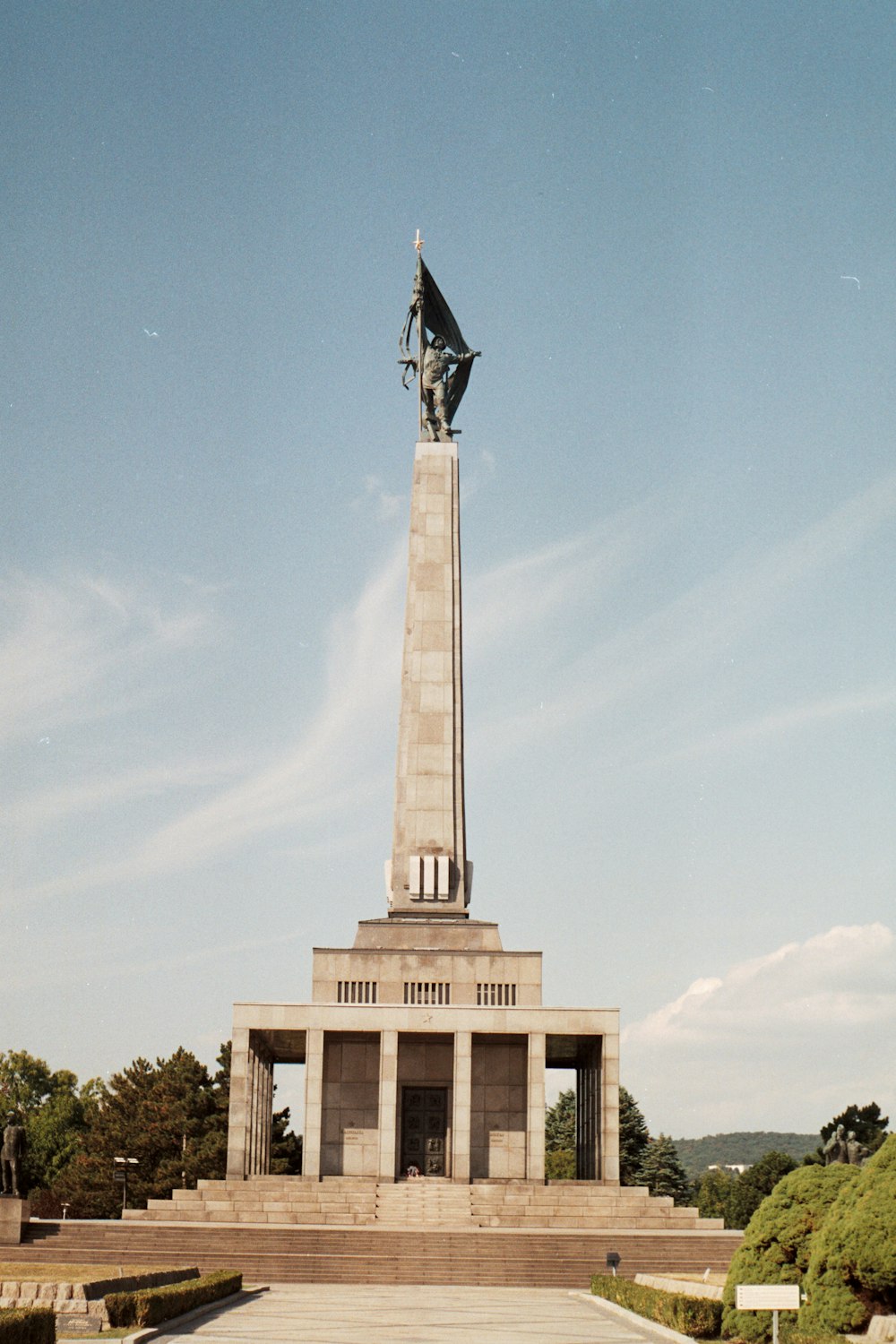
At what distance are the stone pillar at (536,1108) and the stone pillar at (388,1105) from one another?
3286mm

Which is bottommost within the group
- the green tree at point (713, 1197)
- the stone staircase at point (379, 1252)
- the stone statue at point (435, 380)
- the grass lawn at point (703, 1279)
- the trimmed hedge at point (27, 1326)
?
the green tree at point (713, 1197)

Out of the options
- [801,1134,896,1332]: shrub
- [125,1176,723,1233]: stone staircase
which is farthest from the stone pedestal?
[801,1134,896,1332]: shrub

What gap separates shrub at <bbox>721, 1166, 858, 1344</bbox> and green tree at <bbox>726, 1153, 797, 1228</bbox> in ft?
146

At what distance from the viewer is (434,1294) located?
2417 cm

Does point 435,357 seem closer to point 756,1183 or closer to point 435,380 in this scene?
point 435,380

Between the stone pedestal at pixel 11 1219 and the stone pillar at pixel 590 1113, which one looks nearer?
the stone pedestal at pixel 11 1219

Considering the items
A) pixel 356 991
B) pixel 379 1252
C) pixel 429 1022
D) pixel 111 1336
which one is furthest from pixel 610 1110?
pixel 111 1336

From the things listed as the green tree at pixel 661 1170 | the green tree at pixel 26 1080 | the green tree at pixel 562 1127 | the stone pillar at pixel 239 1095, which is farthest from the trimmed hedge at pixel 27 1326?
the green tree at pixel 26 1080

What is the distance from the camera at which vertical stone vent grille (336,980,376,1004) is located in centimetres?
3788

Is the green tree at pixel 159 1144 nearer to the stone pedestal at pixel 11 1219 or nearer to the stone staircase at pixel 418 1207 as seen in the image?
the stone staircase at pixel 418 1207

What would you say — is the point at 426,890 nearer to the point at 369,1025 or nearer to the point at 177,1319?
the point at 369,1025

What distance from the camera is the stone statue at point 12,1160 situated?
30906 mm

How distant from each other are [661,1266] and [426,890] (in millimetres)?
14376

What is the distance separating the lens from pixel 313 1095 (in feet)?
119
